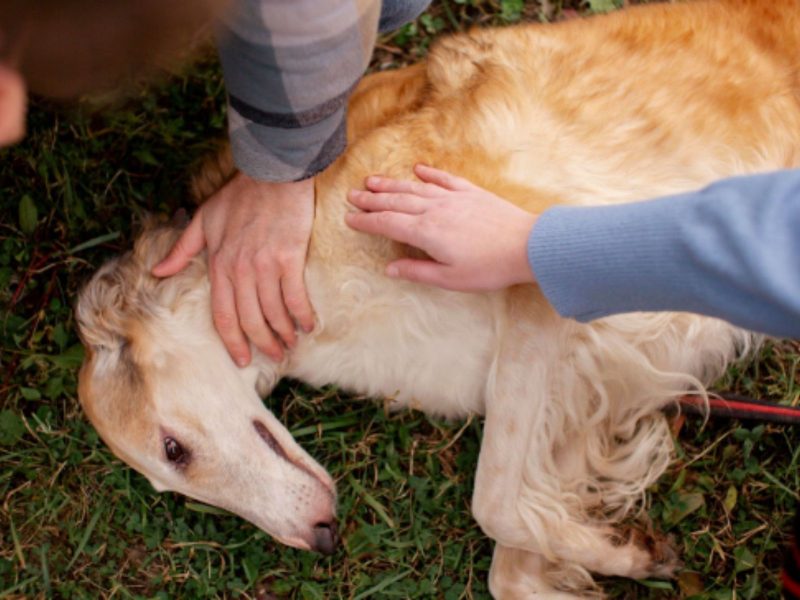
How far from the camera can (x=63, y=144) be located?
3.73 meters

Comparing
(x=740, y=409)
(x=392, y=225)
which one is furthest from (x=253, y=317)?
(x=740, y=409)

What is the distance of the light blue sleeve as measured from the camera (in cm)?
198

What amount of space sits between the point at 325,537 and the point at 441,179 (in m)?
1.29

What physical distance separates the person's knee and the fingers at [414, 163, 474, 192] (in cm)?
57

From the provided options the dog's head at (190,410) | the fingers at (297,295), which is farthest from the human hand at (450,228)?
the dog's head at (190,410)

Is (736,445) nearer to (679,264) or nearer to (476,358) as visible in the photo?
(476,358)

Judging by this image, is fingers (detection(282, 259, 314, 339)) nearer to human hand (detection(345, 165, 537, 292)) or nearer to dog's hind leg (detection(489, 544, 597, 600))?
human hand (detection(345, 165, 537, 292))

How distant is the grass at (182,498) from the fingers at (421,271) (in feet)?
2.65

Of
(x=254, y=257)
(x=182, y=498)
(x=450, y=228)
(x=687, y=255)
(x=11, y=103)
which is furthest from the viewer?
(x=182, y=498)

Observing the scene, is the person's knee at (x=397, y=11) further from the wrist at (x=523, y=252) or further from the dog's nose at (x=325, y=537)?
the dog's nose at (x=325, y=537)

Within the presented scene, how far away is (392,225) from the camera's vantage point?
2.68 m

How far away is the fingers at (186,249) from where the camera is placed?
3.04 m

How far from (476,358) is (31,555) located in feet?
6.71

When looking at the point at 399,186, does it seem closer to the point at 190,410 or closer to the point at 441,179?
the point at 441,179
